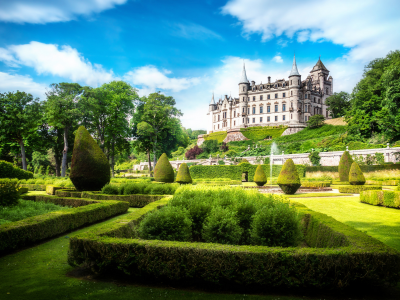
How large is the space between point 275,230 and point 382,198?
377 inches

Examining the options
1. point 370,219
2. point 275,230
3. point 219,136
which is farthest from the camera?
point 219,136

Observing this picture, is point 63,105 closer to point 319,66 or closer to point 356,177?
point 356,177

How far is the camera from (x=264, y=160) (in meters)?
41.5

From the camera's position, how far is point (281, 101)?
224ft

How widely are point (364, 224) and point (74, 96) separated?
100 ft

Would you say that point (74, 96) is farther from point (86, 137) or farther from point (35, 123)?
point (86, 137)

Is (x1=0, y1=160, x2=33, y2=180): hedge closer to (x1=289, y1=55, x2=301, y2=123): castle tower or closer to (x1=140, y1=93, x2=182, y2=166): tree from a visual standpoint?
(x1=140, y1=93, x2=182, y2=166): tree

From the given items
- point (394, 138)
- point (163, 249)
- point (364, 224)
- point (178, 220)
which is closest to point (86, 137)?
point (178, 220)

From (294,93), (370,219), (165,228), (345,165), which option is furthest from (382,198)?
(294,93)

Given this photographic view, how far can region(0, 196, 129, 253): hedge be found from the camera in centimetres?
562

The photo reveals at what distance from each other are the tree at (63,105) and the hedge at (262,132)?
43.2 metres

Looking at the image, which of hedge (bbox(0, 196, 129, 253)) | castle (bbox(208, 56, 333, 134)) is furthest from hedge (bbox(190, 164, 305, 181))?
castle (bbox(208, 56, 333, 134))

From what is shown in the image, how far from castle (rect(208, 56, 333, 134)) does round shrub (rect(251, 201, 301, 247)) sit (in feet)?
199

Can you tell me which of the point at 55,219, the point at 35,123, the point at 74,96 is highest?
the point at 74,96
